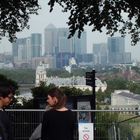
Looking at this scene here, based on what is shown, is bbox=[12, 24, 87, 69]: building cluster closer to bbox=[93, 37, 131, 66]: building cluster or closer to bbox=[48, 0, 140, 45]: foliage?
bbox=[93, 37, 131, 66]: building cluster

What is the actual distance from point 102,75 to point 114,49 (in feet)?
248

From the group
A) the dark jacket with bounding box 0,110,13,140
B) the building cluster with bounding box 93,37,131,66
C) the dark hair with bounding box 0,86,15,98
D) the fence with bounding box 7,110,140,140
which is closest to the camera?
the dark jacket with bounding box 0,110,13,140

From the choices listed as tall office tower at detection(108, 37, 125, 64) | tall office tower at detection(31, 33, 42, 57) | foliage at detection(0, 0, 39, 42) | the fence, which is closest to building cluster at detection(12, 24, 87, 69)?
tall office tower at detection(31, 33, 42, 57)

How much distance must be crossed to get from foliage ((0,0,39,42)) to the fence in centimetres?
1288

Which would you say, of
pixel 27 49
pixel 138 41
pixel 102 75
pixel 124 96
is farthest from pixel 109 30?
pixel 27 49

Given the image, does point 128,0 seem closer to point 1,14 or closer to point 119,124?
point 1,14

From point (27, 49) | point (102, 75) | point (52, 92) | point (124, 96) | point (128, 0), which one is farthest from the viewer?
point (27, 49)

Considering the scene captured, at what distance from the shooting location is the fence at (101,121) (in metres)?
11.9

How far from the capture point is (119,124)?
39.3 ft

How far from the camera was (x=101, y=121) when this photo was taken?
481 inches

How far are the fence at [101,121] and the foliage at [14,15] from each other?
12.9 m

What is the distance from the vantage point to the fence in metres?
11.9

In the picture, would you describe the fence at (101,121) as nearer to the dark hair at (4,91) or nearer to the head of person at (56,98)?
the head of person at (56,98)

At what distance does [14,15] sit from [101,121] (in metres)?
15.9
